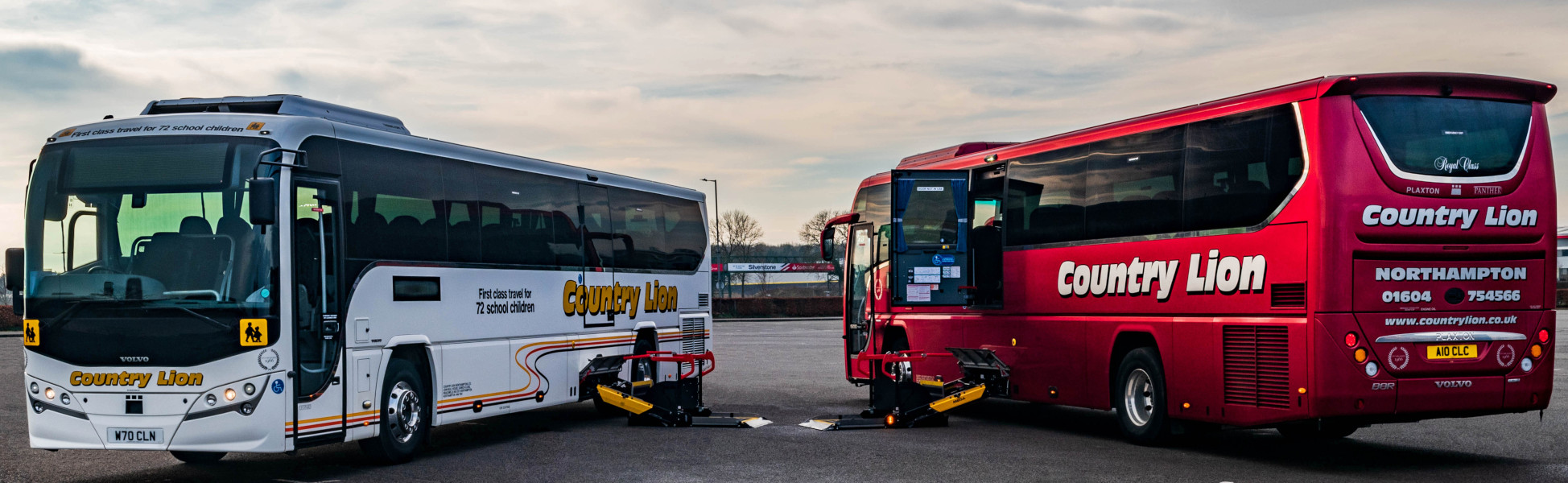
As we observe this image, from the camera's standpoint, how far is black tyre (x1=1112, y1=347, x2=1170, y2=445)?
11.9 meters

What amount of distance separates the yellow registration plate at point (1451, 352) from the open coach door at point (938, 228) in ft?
19.1

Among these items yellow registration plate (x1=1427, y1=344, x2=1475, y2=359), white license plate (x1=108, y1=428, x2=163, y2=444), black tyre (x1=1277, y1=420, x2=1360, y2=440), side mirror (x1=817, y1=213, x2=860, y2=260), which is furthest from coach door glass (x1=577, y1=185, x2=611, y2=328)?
yellow registration plate (x1=1427, y1=344, x2=1475, y2=359)

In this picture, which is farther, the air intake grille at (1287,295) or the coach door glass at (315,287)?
the air intake grille at (1287,295)

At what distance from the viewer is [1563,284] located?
7394cm

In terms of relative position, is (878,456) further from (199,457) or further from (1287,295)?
(199,457)

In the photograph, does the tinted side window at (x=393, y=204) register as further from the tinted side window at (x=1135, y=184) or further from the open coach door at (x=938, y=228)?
the tinted side window at (x=1135, y=184)

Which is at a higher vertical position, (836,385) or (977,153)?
(977,153)

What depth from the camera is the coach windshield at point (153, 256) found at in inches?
375

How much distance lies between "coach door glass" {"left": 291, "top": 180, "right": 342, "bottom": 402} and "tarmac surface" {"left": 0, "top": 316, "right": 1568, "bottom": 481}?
87 cm

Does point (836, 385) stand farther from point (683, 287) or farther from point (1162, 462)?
point (1162, 462)

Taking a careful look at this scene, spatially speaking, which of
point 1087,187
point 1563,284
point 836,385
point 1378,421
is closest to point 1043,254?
point 1087,187

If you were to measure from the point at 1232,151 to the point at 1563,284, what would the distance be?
75.0 meters

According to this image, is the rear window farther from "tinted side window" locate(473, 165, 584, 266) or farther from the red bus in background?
"tinted side window" locate(473, 165, 584, 266)

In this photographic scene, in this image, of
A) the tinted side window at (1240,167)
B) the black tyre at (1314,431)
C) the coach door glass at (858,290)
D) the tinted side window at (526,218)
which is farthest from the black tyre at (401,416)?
the black tyre at (1314,431)
